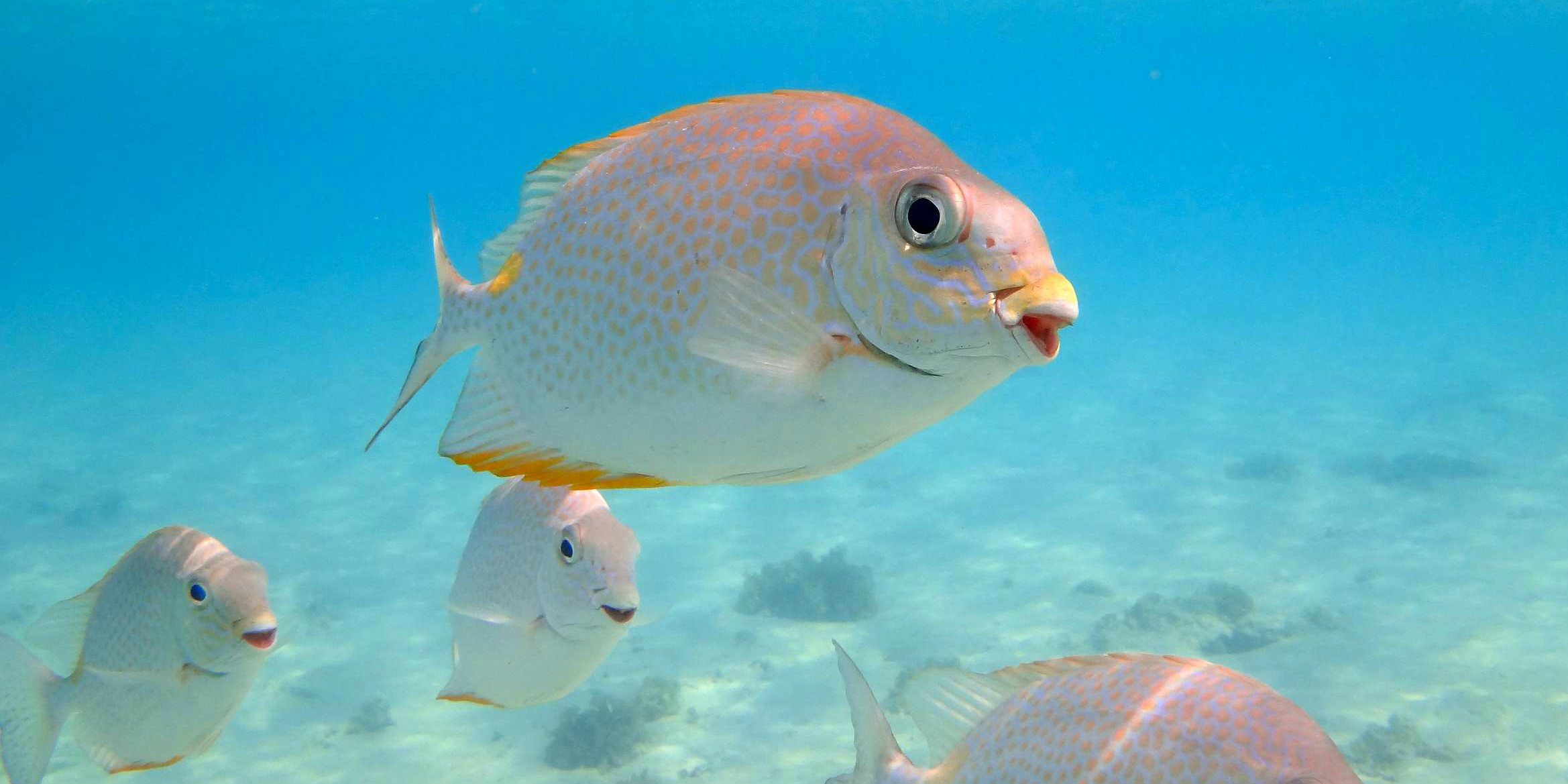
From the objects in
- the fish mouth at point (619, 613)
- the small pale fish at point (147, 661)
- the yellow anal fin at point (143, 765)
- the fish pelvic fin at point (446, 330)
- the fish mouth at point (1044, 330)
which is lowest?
the yellow anal fin at point (143, 765)

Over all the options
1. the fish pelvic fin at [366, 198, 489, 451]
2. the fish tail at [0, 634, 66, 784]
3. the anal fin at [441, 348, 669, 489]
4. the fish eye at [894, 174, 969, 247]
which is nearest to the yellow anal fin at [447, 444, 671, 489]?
the anal fin at [441, 348, 669, 489]

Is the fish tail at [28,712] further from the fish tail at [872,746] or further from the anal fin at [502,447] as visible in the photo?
the fish tail at [872,746]

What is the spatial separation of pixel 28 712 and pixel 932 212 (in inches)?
130

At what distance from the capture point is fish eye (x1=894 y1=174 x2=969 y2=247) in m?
0.92

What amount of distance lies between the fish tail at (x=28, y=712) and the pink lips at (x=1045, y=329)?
10.4 feet

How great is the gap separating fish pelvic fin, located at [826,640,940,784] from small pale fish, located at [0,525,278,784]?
5.63ft

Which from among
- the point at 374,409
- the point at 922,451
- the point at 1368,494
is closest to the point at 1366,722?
the point at 1368,494

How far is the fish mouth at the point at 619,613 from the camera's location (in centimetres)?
233

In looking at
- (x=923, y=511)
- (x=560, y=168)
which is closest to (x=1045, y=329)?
(x=560, y=168)

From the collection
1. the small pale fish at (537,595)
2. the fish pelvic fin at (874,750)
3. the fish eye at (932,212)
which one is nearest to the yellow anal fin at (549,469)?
the fish eye at (932,212)

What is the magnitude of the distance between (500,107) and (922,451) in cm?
12127

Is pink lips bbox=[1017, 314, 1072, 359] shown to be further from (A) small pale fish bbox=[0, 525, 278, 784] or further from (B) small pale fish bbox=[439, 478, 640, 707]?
(A) small pale fish bbox=[0, 525, 278, 784]

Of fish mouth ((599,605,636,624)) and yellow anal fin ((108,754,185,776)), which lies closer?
fish mouth ((599,605,636,624))

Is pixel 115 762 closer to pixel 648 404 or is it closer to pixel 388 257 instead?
pixel 648 404
